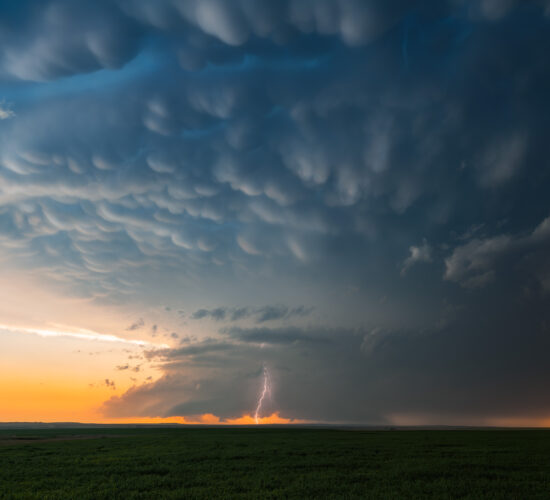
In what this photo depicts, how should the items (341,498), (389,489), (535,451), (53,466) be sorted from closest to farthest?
1. (341,498)
2. (389,489)
3. (53,466)
4. (535,451)

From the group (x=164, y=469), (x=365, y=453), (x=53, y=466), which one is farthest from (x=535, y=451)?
(x=53, y=466)

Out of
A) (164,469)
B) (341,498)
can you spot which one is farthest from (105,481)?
(341,498)

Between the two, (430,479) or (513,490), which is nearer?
(513,490)

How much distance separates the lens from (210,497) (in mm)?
20984

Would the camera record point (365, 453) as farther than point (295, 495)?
Yes

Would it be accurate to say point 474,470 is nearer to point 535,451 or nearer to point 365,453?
point 365,453

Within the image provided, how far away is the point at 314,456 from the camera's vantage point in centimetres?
3803

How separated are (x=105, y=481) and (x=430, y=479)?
2088 centimetres

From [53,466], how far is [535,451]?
46.3 meters

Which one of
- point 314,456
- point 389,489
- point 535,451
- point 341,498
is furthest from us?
point 535,451

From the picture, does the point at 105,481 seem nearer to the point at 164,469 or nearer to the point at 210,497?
the point at 164,469

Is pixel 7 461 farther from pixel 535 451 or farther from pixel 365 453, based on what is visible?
pixel 535 451

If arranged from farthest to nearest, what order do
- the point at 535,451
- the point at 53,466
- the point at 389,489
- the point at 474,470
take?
the point at 535,451 → the point at 53,466 → the point at 474,470 → the point at 389,489

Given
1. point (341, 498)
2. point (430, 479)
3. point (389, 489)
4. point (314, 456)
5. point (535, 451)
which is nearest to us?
point (341, 498)
